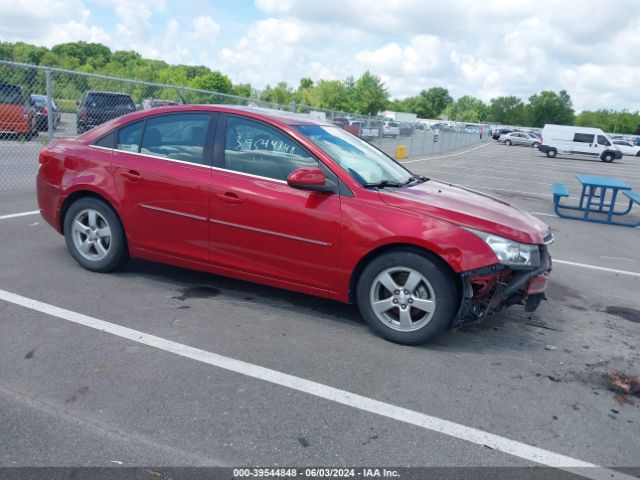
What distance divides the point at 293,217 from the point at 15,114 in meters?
7.55

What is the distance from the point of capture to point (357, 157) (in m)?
4.90

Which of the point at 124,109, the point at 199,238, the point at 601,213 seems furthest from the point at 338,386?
the point at 601,213

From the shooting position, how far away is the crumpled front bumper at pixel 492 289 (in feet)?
13.1

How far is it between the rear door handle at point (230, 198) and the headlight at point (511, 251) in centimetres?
178

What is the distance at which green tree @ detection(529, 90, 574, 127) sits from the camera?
12556 centimetres

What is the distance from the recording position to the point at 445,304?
4004mm

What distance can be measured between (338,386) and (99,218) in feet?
9.72

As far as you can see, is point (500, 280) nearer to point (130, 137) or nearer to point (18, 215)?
point (130, 137)

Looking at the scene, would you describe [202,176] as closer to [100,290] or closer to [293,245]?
[293,245]

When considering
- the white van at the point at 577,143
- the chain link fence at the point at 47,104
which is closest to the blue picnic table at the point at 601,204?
the chain link fence at the point at 47,104

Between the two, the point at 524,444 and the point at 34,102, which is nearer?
the point at 524,444

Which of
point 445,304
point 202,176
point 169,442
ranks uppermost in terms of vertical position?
point 202,176

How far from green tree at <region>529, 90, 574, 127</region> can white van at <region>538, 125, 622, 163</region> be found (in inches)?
3587

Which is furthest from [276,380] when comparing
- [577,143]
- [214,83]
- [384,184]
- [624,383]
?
[214,83]
